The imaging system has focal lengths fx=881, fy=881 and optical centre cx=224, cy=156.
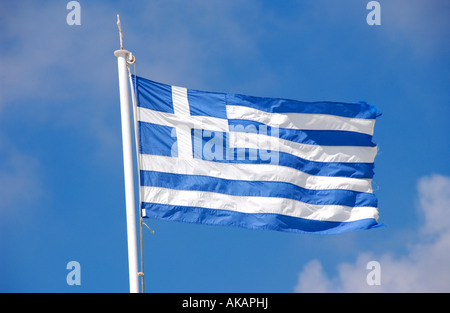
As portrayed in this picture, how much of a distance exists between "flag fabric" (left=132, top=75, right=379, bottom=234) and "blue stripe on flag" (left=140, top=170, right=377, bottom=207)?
26 millimetres

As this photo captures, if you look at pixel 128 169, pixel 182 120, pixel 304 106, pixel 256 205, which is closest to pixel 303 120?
pixel 304 106

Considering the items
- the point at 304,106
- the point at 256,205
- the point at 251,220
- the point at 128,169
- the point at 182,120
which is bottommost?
the point at 251,220

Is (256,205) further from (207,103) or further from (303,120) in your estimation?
(303,120)

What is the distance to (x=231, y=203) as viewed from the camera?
21.6 metres

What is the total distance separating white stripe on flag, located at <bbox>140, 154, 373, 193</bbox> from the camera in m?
21.0

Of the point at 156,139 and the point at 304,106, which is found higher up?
the point at 304,106

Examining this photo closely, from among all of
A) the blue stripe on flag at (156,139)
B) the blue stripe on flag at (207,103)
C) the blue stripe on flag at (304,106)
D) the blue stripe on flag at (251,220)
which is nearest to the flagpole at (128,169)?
the blue stripe on flag at (251,220)

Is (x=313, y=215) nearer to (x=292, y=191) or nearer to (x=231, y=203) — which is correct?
(x=292, y=191)

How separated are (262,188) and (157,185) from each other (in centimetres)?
A: 295

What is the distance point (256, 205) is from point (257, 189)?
0.47m

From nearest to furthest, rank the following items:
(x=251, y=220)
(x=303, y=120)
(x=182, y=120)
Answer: (x=251, y=220) < (x=182, y=120) < (x=303, y=120)

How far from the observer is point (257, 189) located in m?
22.1

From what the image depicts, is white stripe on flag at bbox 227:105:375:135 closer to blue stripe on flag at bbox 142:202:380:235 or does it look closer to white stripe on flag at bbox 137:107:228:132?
white stripe on flag at bbox 137:107:228:132

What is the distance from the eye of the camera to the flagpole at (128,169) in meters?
18.7
